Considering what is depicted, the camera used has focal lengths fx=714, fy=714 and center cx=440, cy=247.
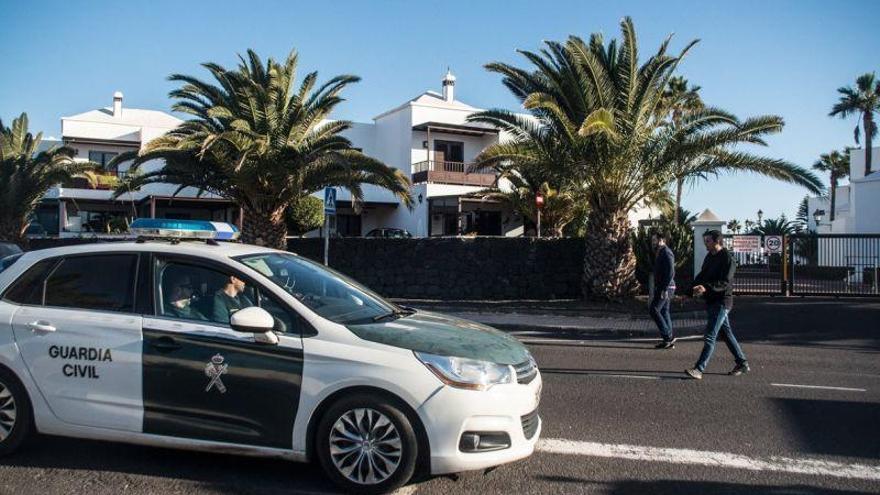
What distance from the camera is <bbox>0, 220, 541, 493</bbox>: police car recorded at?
4.26 meters

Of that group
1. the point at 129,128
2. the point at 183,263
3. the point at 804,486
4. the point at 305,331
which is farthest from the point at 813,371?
the point at 129,128

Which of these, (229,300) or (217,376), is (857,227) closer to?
(229,300)

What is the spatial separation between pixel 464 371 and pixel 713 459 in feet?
6.93

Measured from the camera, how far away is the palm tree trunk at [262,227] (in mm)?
18464

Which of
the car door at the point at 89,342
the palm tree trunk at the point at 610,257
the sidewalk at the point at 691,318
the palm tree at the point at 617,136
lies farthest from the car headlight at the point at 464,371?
the palm tree trunk at the point at 610,257

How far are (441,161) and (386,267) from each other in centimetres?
1851

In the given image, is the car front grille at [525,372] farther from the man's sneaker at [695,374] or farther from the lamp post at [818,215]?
the lamp post at [818,215]

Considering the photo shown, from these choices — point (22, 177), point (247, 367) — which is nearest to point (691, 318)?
point (247, 367)

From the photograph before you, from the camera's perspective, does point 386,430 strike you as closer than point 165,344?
Yes

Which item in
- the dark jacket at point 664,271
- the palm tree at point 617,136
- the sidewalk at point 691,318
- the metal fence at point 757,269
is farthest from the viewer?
the metal fence at point 757,269

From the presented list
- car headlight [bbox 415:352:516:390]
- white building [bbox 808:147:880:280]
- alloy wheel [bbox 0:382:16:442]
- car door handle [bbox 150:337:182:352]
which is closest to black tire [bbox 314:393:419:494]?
car headlight [bbox 415:352:516:390]

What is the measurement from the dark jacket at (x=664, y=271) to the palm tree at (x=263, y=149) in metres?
8.85

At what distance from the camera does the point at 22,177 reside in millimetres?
25453

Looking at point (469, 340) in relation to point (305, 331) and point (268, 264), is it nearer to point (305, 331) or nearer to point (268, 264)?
point (305, 331)
